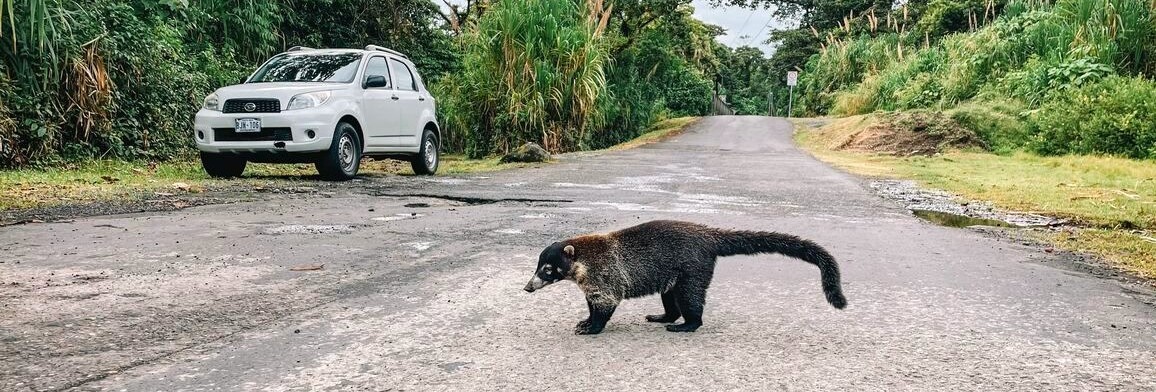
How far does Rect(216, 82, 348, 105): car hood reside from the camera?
9.88 metres

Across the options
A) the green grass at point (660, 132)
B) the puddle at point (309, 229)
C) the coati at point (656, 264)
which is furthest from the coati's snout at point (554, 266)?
the green grass at point (660, 132)

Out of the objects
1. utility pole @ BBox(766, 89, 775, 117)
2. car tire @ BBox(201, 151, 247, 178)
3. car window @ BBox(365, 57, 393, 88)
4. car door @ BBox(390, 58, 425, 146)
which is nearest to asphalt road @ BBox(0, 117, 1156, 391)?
car tire @ BBox(201, 151, 247, 178)

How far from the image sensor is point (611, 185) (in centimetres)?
1034

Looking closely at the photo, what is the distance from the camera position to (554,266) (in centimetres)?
321

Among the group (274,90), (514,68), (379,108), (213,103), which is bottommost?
(379,108)

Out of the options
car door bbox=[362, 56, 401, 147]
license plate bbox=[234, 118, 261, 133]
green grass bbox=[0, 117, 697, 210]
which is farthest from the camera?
car door bbox=[362, 56, 401, 147]

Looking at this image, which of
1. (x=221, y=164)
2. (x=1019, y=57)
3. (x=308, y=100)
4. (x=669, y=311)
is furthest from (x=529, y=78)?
(x=669, y=311)

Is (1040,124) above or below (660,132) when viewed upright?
above

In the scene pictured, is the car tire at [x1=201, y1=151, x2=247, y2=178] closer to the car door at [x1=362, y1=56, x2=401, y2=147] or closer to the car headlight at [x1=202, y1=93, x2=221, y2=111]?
the car headlight at [x1=202, y1=93, x2=221, y2=111]

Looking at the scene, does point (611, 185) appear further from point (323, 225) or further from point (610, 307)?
point (610, 307)

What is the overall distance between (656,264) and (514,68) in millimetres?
14889

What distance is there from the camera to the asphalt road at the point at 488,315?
2.80m

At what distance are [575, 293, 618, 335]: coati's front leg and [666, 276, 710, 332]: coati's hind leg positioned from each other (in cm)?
26

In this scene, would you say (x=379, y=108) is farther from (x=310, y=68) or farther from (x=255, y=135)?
(x=255, y=135)
